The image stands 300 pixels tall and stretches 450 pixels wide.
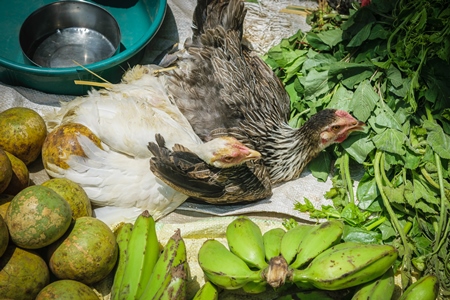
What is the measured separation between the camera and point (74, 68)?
9.92 ft

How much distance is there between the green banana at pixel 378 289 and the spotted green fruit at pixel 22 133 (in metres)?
1.77

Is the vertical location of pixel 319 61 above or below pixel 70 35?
above

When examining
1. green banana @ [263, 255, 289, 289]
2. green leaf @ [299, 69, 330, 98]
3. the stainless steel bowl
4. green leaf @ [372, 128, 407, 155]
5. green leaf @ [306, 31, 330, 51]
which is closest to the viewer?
green banana @ [263, 255, 289, 289]

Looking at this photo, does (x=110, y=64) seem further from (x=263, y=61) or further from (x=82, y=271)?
(x=82, y=271)

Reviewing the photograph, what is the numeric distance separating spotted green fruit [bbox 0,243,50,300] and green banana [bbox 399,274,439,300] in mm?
1577

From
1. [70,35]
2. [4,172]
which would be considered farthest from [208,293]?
[70,35]

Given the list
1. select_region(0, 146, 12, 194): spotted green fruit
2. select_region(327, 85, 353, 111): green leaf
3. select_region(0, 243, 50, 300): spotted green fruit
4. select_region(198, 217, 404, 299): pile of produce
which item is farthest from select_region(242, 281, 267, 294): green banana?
select_region(327, 85, 353, 111): green leaf

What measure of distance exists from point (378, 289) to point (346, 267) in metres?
0.22

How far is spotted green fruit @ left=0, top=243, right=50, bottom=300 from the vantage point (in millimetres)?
2076

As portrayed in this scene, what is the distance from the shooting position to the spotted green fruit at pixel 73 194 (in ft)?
8.02

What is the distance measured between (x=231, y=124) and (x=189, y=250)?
29.0 inches

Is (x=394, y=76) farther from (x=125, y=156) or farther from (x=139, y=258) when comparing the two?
(x=139, y=258)

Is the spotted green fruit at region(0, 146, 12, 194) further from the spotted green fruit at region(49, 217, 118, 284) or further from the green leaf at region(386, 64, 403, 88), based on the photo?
the green leaf at region(386, 64, 403, 88)

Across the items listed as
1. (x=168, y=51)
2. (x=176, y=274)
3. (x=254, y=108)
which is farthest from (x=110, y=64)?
(x=176, y=274)
